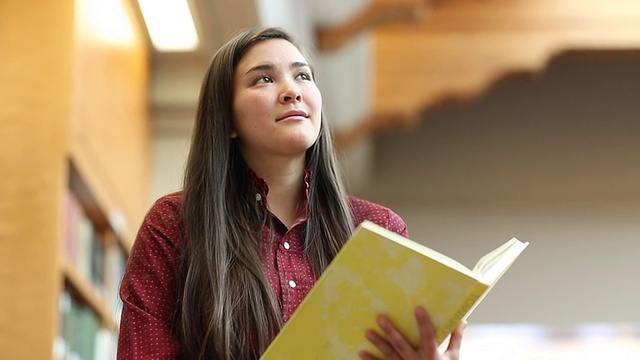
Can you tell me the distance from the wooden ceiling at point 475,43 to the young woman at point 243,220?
2.98 metres

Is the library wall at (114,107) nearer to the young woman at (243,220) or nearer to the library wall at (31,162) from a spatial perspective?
the library wall at (31,162)

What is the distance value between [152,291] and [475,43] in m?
3.34

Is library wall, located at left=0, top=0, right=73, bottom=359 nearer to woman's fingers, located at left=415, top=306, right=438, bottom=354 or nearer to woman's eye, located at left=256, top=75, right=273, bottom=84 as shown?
woman's eye, located at left=256, top=75, right=273, bottom=84

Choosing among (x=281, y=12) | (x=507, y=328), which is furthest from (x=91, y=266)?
(x=507, y=328)

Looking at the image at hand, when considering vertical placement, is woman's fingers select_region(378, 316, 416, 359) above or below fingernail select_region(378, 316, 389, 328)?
below

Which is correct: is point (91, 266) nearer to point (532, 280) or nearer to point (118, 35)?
point (118, 35)

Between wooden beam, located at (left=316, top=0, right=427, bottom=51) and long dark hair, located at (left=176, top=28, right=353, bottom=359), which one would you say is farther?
wooden beam, located at (left=316, top=0, right=427, bottom=51)

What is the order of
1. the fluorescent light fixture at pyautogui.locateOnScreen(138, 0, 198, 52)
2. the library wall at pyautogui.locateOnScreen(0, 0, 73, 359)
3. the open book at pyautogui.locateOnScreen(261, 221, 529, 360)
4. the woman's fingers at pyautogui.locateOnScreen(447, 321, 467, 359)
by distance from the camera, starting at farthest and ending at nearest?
the fluorescent light fixture at pyautogui.locateOnScreen(138, 0, 198, 52) → the library wall at pyautogui.locateOnScreen(0, 0, 73, 359) → the woman's fingers at pyautogui.locateOnScreen(447, 321, 467, 359) → the open book at pyautogui.locateOnScreen(261, 221, 529, 360)

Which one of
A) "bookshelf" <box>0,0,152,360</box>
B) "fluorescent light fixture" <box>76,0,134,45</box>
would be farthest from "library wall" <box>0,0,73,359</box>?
"fluorescent light fixture" <box>76,0,134,45</box>

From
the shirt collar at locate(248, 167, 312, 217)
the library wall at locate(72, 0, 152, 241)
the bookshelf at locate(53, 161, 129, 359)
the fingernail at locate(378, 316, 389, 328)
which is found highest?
the library wall at locate(72, 0, 152, 241)

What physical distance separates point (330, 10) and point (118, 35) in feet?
4.27

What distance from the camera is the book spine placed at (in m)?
1.31

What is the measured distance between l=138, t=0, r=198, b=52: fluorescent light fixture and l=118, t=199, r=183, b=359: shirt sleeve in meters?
2.14

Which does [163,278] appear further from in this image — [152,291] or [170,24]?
[170,24]
